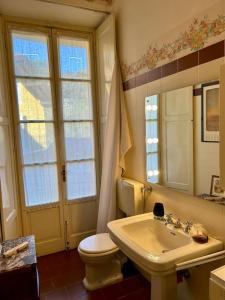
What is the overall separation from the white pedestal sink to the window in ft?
1.20

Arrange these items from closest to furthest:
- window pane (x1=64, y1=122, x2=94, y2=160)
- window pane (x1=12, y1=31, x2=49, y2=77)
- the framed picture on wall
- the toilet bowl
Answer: the framed picture on wall < the toilet bowl < window pane (x1=12, y1=31, x2=49, y2=77) < window pane (x1=64, y1=122, x2=94, y2=160)

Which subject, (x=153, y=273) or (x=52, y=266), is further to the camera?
(x=52, y=266)

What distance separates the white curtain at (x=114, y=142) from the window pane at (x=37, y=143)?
0.69 metres

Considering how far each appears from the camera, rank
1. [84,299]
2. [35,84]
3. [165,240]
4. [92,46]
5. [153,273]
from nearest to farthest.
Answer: [153,273], [165,240], [84,299], [35,84], [92,46]

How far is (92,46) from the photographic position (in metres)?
2.79

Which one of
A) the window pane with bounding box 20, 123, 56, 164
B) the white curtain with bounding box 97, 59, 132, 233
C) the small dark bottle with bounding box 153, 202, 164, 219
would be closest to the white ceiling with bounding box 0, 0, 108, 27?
the white curtain with bounding box 97, 59, 132, 233

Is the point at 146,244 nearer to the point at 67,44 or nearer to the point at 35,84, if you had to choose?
the point at 35,84

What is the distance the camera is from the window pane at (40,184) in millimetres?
2619

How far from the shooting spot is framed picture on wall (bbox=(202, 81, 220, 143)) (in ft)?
4.42

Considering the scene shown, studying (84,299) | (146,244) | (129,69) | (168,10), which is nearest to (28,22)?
(129,69)

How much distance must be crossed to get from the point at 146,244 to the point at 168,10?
1698mm

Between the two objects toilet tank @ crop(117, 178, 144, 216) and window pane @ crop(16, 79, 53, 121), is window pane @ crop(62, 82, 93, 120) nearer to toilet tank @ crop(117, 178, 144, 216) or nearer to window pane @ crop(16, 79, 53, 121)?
window pane @ crop(16, 79, 53, 121)

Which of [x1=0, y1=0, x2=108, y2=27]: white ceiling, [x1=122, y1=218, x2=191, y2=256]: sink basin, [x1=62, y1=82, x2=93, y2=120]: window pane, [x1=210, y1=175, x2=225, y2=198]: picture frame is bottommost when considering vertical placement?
[x1=122, y1=218, x2=191, y2=256]: sink basin

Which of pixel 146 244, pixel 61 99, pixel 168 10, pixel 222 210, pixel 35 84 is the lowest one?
pixel 146 244
